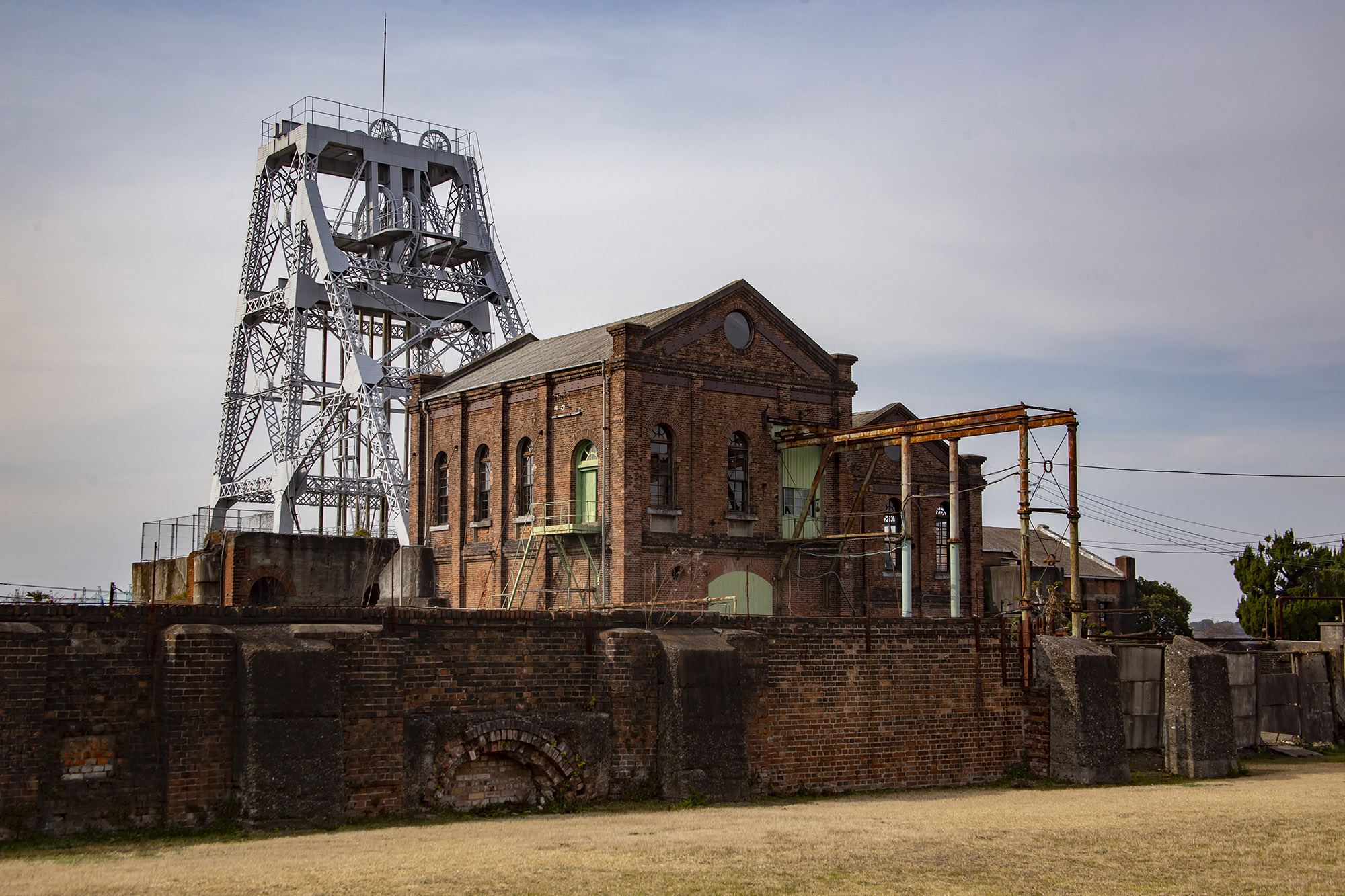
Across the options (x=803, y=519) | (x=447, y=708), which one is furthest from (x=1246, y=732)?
(x=447, y=708)

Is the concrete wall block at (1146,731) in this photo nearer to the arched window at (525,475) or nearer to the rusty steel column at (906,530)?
the rusty steel column at (906,530)

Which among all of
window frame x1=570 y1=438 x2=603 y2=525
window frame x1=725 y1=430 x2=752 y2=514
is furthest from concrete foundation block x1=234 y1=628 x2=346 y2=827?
window frame x1=725 y1=430 x2=752 y2=514

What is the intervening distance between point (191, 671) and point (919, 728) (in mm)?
9825

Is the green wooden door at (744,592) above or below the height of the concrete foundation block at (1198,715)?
above

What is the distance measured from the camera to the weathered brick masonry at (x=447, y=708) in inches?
489

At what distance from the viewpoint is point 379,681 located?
13.8 metres

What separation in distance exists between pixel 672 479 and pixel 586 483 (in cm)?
192

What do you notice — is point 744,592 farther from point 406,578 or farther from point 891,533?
point 406,578

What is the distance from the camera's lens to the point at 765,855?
39.6 ft

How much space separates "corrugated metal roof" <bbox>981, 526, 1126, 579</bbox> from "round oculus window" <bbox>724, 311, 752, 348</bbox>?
1993 centimetres

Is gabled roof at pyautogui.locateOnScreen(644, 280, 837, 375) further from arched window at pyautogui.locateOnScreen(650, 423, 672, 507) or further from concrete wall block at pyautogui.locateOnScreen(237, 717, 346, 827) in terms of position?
concrete wall block at pyautogui.locateOnScreen(237, 717, 346, 827)

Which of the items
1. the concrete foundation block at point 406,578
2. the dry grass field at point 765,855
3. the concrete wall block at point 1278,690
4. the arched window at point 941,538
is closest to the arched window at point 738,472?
the arched window at point 941,538

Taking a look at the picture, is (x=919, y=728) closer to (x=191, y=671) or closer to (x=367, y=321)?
(x=191, y=671)

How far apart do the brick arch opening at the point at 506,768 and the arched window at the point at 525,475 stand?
579 inches
